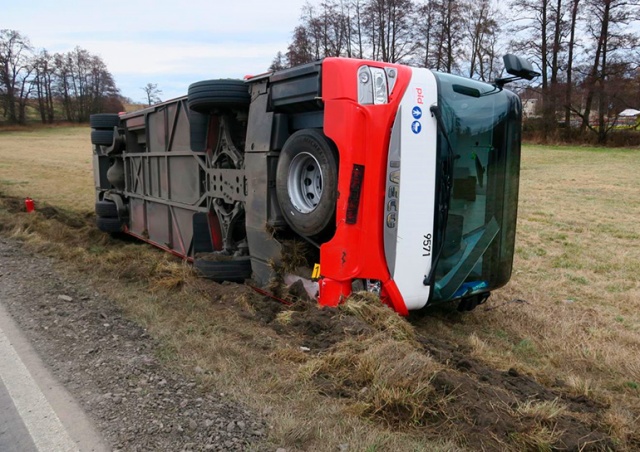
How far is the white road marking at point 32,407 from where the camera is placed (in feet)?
8.24

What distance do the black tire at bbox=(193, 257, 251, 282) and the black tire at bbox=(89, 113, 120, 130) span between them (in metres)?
4.42

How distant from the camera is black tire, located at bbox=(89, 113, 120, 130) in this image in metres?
8.47

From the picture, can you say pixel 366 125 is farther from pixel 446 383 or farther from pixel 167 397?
pixel 167 397

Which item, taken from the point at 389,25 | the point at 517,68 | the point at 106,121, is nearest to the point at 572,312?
the point at 517,68

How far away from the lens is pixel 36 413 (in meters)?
2.78

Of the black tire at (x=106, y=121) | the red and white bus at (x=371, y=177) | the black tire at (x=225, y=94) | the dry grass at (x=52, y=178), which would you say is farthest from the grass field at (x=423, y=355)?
the dry grass at (x=52, y=178)

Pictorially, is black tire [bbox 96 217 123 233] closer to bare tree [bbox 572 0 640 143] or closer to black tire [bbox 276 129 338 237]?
black tire [bbox 276 129 338 237]

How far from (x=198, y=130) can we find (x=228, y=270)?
1.68 meters

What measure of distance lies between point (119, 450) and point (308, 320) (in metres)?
1.72

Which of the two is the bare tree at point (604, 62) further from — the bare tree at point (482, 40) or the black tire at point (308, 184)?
the black tire at point (308, 184)

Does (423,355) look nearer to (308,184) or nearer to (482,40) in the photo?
(308,184)

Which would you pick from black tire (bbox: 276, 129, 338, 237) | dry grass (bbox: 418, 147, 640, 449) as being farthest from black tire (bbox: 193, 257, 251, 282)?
dry grass (bbox: 418, 147, 640, 449)

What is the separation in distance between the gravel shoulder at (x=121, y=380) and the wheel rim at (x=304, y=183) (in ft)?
5.24

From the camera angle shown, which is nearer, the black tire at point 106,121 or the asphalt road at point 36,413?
the asphalt road at point 36,413
